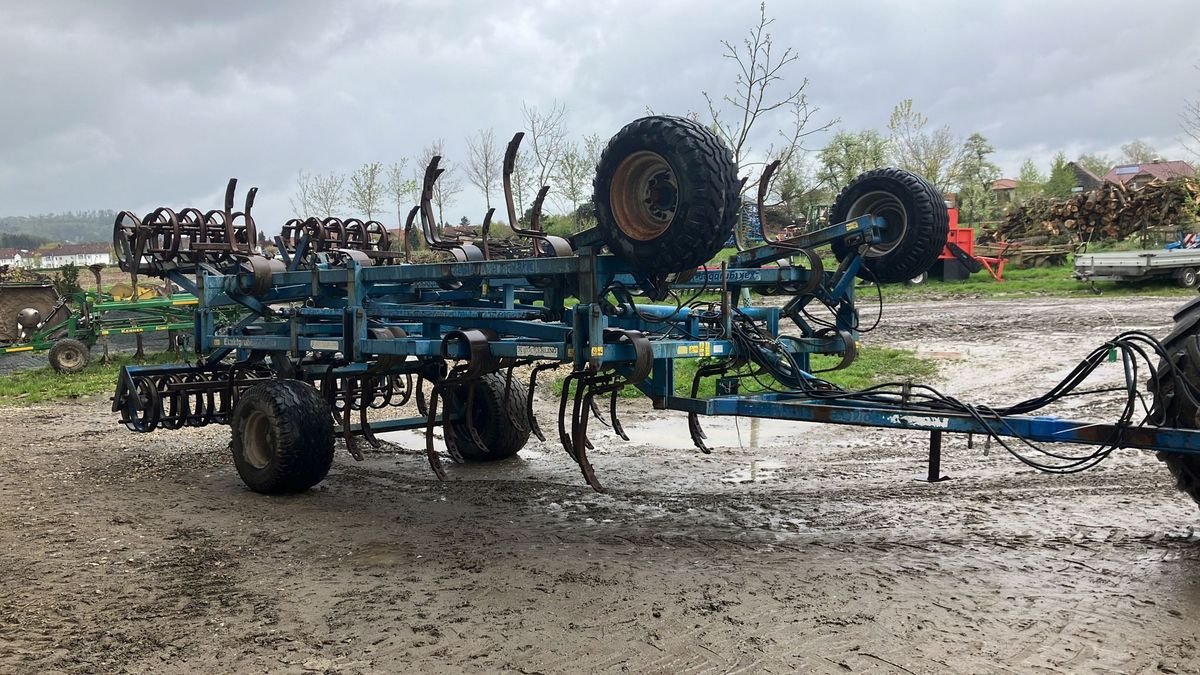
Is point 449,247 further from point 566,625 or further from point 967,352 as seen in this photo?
point 967,352

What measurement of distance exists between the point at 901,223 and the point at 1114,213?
23.0 meters

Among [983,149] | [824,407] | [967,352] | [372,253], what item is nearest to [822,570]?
[824,407]

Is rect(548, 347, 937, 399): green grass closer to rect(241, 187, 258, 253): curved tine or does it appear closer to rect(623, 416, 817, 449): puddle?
rect(623, 416, 817, 449): puddle

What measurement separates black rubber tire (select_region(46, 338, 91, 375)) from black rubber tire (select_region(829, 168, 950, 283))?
1431 cm

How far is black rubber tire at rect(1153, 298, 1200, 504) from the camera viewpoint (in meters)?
4.57

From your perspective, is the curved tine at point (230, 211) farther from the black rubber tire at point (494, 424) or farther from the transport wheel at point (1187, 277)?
the transport wheel at point (1187, 277)

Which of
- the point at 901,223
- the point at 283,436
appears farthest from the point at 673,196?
the point at 283,436

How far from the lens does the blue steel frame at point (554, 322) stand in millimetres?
5090

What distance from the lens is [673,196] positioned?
521cm

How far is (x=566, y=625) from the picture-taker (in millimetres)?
4438

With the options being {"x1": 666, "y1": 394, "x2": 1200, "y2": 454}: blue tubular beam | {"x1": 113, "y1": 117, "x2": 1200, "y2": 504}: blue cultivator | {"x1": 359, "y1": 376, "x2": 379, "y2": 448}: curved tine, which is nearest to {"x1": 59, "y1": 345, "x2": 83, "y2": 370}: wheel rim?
{"x1": 113, "y1": 117, "x2": 1200, "y2": 504}: blue cultivator

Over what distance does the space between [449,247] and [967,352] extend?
811cm

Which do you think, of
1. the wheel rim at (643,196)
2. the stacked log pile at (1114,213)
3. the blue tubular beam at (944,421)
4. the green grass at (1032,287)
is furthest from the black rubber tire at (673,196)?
the stacked log pile at (1114,213)

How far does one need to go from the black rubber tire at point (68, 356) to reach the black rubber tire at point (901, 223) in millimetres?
14310
